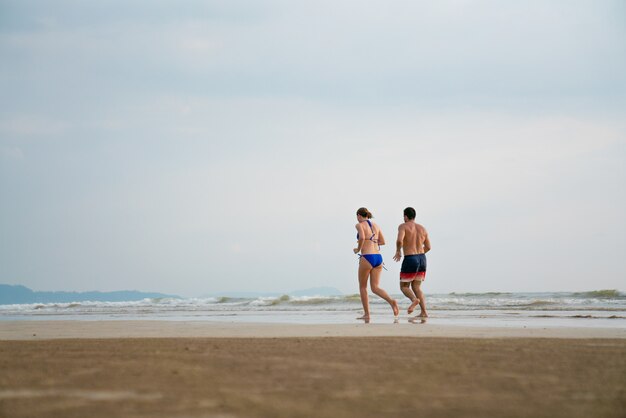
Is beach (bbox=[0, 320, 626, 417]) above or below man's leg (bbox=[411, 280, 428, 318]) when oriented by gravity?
below

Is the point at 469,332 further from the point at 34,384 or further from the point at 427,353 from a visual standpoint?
the point at 34,384

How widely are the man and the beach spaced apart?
6628 millimetres

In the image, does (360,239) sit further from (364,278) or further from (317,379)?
(317,379)

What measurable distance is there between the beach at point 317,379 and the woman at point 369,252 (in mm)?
6130

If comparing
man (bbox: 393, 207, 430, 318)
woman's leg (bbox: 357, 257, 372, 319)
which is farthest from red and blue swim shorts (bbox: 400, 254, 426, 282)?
woman's leg (bbox: 357, 257, 372, 319)

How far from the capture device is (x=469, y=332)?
9.25 meters

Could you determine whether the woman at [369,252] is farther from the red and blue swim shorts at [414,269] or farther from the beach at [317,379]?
the beach at [317,379]

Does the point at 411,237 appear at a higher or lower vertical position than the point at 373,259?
higher

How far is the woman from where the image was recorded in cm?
1375

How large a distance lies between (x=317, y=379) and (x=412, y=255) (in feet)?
32.0

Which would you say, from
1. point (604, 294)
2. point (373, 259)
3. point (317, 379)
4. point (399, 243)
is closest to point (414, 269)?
point (399, 243)

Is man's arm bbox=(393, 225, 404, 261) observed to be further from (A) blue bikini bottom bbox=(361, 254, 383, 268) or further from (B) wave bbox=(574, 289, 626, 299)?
(B) wave bbox=(574, 289, 626, 299)

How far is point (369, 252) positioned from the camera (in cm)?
1388

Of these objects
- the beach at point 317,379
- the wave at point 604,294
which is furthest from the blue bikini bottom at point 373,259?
the wave at point 604,294
